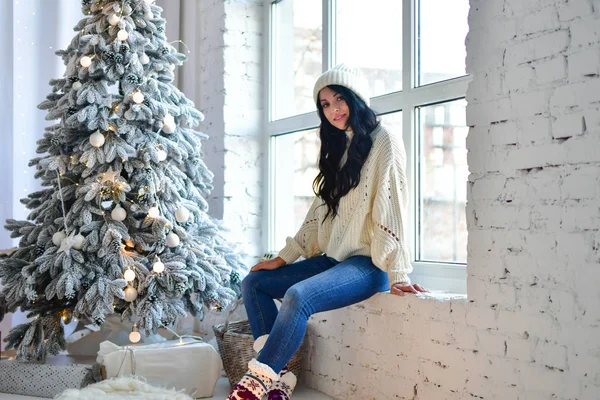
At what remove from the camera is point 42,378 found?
2980 millimetres

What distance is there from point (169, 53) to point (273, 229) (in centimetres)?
112

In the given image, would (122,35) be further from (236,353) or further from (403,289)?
(403,289)

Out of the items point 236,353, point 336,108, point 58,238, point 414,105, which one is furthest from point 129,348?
point 414,105

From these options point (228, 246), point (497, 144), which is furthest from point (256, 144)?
point (497, 144)

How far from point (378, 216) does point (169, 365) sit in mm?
1087

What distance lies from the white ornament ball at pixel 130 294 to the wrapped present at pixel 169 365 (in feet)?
0.65

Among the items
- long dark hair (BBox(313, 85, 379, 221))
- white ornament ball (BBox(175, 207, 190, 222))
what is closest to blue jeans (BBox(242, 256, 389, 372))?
long dark hair (BBox(313, 85, 379, 221))

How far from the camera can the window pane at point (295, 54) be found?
3609 millimetres

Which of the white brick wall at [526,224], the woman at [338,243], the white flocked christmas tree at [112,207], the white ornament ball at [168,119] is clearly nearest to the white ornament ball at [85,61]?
the white flocked christmas tree at [112,207]

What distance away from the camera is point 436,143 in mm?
2783

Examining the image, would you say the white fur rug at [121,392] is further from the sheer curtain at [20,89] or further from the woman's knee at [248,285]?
the sheer curtain at [20,89]

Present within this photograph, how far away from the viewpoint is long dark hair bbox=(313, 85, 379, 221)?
107 inches

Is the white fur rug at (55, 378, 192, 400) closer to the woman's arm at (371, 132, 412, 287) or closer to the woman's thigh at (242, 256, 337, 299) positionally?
the woman's thigh at (242, 256, 337, 299)

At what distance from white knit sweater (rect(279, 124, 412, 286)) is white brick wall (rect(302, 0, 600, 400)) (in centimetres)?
19
